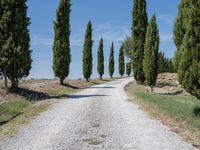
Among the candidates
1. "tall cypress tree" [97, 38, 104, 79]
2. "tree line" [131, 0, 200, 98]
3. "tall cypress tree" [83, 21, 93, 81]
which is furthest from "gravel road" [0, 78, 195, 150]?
"tall cypress tree" [97, 38, 104, 79]

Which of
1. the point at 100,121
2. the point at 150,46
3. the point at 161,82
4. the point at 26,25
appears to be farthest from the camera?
the point at 161,82

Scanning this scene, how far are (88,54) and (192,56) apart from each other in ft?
156

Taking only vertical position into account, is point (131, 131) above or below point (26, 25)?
below

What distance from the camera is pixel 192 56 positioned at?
16.2 m

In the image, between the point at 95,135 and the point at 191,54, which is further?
the point at 191,54

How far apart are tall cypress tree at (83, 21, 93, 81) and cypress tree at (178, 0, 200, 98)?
149 feet

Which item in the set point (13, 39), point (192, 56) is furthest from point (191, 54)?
point (13, 39)

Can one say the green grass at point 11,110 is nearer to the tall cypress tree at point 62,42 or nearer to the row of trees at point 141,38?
the row of trees at point 141,38

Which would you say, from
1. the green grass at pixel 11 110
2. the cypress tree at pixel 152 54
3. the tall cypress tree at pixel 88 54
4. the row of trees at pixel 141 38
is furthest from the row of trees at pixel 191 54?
the tall cypress tree at pixel 88 54

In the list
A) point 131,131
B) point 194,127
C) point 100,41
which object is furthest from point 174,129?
point 100,41

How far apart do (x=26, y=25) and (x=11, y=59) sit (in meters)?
3.66

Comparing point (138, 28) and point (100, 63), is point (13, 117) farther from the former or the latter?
point (100, 63)

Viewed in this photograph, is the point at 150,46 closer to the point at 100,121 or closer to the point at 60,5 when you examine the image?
the point at 60,5

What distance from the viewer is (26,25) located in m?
27.5
